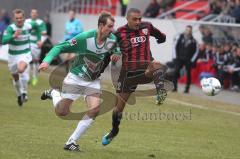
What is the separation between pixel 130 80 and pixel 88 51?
1.53 m

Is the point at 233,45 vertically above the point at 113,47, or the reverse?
the point at 113,47

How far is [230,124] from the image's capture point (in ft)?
53.6

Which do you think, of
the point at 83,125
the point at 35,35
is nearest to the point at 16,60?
the point at 35,35

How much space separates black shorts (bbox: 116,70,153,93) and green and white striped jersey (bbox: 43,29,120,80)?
911 mm

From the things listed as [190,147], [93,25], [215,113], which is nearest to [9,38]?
[215,113]

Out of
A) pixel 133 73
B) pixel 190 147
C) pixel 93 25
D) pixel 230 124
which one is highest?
pixel 133 73

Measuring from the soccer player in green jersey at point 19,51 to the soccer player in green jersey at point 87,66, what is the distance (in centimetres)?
602

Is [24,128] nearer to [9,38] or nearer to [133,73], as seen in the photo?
[133,73]

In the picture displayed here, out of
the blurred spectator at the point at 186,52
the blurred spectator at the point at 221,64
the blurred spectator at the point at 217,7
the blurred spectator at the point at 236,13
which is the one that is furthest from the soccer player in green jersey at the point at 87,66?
the blurred spectator at the point at 217,7

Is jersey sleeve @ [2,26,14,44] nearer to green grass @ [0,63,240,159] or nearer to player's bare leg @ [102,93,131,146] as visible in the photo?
green grass @ [0,63,240,159]

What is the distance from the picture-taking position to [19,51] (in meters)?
18.0

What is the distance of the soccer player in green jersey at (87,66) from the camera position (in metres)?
11.0

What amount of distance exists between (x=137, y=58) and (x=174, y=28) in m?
14.8

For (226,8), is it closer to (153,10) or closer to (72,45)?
(153,10)
